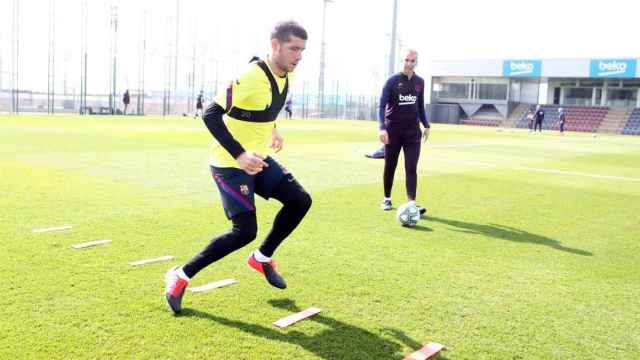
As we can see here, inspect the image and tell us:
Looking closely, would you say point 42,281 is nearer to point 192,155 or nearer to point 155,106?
point 192,155

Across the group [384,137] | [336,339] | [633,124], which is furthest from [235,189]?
[633,124]

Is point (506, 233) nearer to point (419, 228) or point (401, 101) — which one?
point (419, 228)

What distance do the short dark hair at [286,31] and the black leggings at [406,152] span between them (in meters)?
4.21

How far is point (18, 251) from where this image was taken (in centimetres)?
546

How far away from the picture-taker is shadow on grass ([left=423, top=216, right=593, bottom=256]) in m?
6.67

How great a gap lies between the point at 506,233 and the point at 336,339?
4049 mm

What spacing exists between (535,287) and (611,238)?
8.59ft

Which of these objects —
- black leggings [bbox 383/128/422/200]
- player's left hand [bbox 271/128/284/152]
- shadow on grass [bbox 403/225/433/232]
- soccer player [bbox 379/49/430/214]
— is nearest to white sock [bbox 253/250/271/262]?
player's left hand [bbox 271/128/284/152]

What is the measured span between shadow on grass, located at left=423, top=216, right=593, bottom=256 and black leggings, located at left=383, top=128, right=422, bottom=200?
1.92ft

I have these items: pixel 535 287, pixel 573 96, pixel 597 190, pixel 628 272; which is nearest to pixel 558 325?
pixel 535 287

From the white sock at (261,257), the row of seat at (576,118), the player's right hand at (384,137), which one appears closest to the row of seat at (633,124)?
the row of seat at (576,118)

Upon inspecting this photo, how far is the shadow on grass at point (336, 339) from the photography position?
3629 mm

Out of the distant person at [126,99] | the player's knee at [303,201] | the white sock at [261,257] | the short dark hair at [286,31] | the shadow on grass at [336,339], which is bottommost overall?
the shadow on grass at [336,339]

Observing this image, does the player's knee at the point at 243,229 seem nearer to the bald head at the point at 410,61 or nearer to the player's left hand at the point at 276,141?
the player's left hand at the point at 276,141
